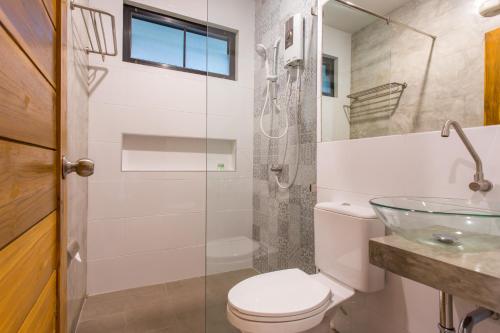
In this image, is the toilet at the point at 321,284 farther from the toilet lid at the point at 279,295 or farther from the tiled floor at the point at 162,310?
the tiled floor at the point at 162,310

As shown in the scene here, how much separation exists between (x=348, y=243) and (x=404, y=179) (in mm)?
394

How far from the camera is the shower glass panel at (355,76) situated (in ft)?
4.54

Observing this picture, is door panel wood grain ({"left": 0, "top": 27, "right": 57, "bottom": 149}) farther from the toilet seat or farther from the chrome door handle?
the toilet seat

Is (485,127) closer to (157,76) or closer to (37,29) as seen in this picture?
(37,29)

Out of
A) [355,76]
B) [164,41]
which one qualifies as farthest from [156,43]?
[355,76]

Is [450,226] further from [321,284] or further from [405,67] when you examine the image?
[405,67]

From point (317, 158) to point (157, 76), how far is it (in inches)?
60.1

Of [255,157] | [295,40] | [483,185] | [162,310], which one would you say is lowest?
[162,310]

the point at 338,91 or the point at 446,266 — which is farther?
the point at 338,91

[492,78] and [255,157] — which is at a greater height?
[492,78]

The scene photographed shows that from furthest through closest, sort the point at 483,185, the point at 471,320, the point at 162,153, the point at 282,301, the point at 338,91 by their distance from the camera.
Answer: the point at 162,153 < the point at 338,91 < the point at 282,301 < the point at 483,185 < the point at 471,320

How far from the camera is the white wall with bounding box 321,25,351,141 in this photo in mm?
1590

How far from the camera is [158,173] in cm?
225

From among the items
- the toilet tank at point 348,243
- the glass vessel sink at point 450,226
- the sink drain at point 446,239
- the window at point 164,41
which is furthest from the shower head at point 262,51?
the sink drain at point 446,239
